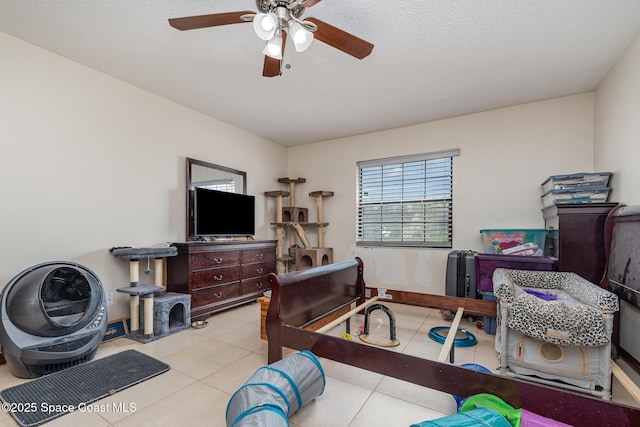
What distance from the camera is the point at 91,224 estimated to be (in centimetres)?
274

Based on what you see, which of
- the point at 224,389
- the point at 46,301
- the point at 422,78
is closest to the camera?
the point at 224,389

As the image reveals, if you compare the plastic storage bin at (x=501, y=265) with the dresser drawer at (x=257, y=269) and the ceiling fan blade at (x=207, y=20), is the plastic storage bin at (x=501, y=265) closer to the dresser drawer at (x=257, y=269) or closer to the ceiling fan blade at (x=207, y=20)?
the dresser drawer at (x=257, y=269)

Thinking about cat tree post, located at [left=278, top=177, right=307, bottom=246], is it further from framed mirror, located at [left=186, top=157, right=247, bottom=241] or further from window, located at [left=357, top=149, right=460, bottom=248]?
window, located at [left=357, top=149, right=460, bottom=248]

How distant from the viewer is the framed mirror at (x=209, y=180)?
3582 mm

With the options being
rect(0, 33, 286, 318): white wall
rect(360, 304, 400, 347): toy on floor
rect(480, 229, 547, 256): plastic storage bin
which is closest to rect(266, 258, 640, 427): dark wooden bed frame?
rect(360, 304, 400, 347): toy on floor

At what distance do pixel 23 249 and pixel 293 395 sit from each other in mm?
2522

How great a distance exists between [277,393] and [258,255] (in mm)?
2689

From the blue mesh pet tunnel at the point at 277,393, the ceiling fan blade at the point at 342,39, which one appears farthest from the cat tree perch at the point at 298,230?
the ceiling fan blade at the point at 342,39

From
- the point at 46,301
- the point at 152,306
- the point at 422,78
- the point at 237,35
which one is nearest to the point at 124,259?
the point at 152,306

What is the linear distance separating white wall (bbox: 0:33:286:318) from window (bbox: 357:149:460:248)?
8.57 ft

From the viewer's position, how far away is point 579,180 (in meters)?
2.79

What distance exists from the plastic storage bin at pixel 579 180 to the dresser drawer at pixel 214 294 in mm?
3721

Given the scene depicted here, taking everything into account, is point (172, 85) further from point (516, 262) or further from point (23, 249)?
point (516, 262)

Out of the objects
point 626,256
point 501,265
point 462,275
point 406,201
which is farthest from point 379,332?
point 406,201
